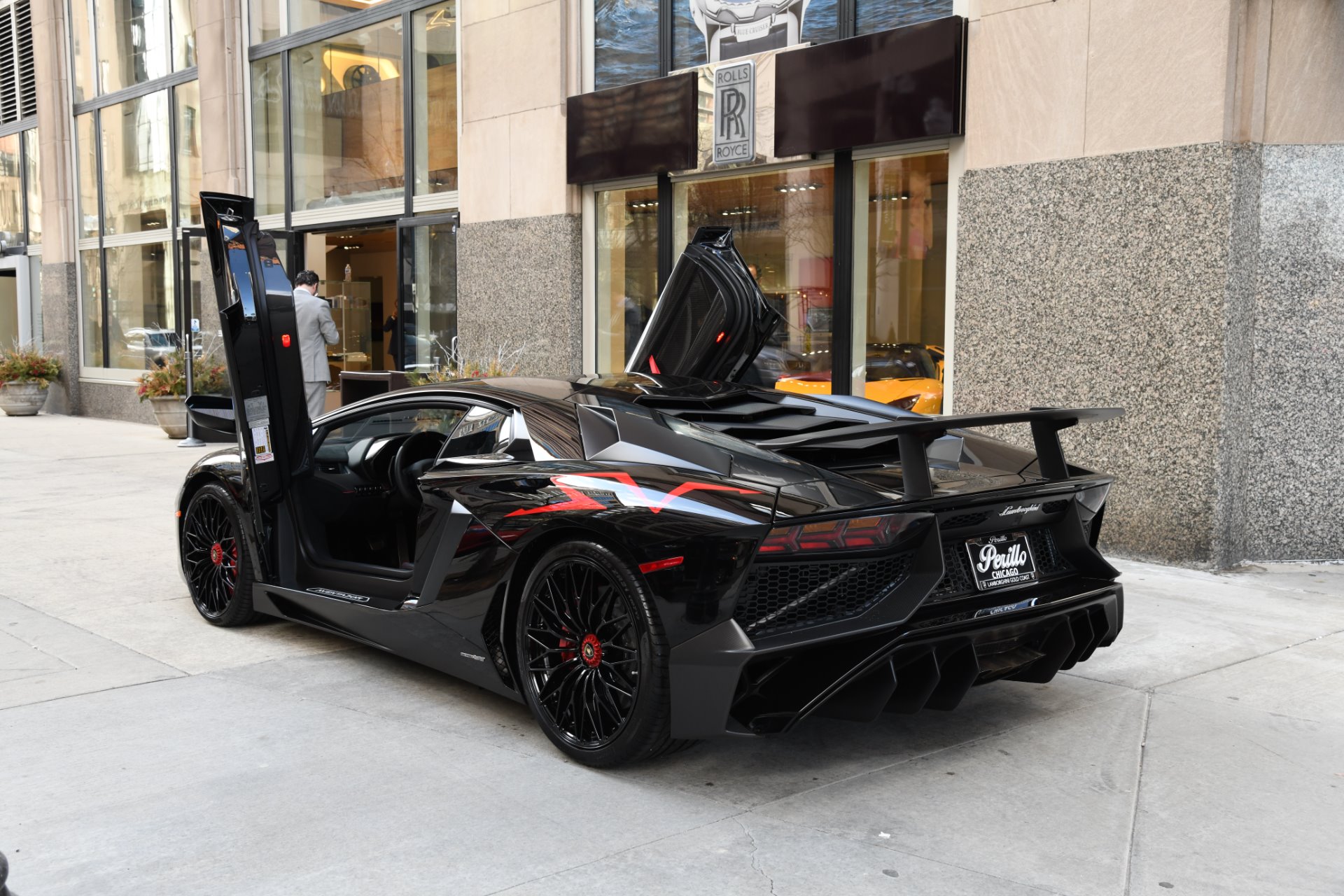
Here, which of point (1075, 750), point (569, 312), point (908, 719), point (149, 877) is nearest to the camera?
point (149, 877)

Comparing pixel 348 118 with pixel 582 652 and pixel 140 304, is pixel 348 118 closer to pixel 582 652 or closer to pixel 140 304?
pixel 140 304

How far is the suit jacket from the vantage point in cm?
1142

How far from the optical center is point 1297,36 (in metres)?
7.13

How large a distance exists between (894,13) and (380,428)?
18.0ft

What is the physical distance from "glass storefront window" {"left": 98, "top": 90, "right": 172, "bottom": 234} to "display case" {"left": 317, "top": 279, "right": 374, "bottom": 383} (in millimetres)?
3687

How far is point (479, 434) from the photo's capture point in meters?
4.51

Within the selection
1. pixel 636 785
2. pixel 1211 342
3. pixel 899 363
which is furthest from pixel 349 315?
pixel 636 785

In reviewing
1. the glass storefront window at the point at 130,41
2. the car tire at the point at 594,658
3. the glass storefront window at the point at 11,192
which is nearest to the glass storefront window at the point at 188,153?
the glass storefront window at the point at 130,41

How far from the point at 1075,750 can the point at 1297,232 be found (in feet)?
14.8

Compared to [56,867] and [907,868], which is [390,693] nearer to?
[56,867]

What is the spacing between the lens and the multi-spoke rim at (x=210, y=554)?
18.6 feet

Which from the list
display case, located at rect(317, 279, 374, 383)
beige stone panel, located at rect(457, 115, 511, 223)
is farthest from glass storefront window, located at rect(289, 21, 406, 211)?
beige stone panel, located at rect(457, 115, 511, 223)

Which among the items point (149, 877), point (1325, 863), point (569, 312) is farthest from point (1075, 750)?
point (569, 312)

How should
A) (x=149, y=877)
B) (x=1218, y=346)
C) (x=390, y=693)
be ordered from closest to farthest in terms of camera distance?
(x=149, y=877)
(x=390, y=693)
(x=1218, y=346)
